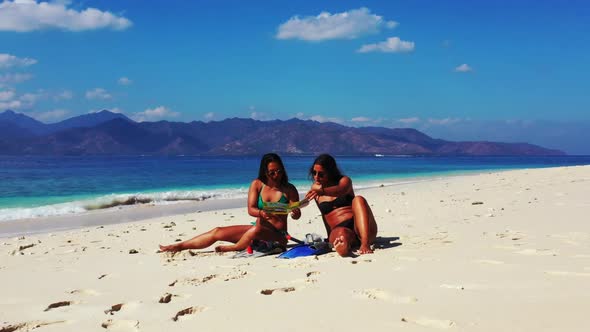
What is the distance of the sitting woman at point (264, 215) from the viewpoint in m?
6.43

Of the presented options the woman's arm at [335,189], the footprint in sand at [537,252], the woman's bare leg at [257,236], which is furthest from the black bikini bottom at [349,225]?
the footprint in sand at [537,252]

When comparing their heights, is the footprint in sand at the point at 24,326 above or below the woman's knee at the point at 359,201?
below

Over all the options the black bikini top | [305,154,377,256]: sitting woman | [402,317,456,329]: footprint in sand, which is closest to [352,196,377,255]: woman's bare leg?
[305,154,377,256]: sitting woman

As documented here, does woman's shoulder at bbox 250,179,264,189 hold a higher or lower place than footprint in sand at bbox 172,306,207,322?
higher

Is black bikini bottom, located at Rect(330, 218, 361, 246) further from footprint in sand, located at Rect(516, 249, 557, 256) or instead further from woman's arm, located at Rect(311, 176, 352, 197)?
footprint in sand, located at Rect(516, 249, 557, 256)

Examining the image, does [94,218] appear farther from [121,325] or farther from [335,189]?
[121,325]

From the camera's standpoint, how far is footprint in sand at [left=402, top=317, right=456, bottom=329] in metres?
2.92

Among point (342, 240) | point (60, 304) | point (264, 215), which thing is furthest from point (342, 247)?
point (60, 304)

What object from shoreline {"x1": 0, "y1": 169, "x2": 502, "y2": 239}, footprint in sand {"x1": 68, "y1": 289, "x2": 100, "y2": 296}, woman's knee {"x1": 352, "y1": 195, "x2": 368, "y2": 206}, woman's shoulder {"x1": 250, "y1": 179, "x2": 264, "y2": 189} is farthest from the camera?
shoreline {"x1": 0, "y1": 169, "x2": 502, "y2": 239}

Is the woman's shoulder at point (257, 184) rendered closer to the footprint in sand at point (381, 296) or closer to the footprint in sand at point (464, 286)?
the footprint in sand at point (381, 296)

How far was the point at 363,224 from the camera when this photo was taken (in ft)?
19.7

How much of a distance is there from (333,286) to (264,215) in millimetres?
2445

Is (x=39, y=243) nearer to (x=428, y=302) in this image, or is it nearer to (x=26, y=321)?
(x=26, y=321)

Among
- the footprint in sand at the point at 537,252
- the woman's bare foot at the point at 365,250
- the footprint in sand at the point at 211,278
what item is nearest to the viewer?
the footprint in sand at the point at 211,278
